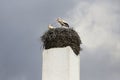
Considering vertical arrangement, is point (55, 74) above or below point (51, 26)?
below

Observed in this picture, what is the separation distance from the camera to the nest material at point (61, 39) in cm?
1254

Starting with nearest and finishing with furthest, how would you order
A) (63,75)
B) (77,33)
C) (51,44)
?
(63,75)
(51,44)
(77,33)

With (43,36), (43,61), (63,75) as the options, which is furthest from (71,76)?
(43,36)

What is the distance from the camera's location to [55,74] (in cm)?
1189

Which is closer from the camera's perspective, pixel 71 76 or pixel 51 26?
pixel 71 76

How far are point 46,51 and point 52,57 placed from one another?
1.14 ft

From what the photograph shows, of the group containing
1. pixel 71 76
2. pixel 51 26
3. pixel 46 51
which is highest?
pixel 51 26

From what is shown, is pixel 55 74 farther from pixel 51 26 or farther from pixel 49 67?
pixel 51 26

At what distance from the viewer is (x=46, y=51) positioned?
12344mm

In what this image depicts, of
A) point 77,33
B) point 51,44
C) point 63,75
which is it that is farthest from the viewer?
point 77,33

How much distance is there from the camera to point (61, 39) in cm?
1267

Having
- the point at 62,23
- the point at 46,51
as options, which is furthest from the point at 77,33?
the point at 46,51

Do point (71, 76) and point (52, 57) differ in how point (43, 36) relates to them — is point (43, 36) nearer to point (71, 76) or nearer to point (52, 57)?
point (52, 57)

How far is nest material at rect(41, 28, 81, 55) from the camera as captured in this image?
12.5m
